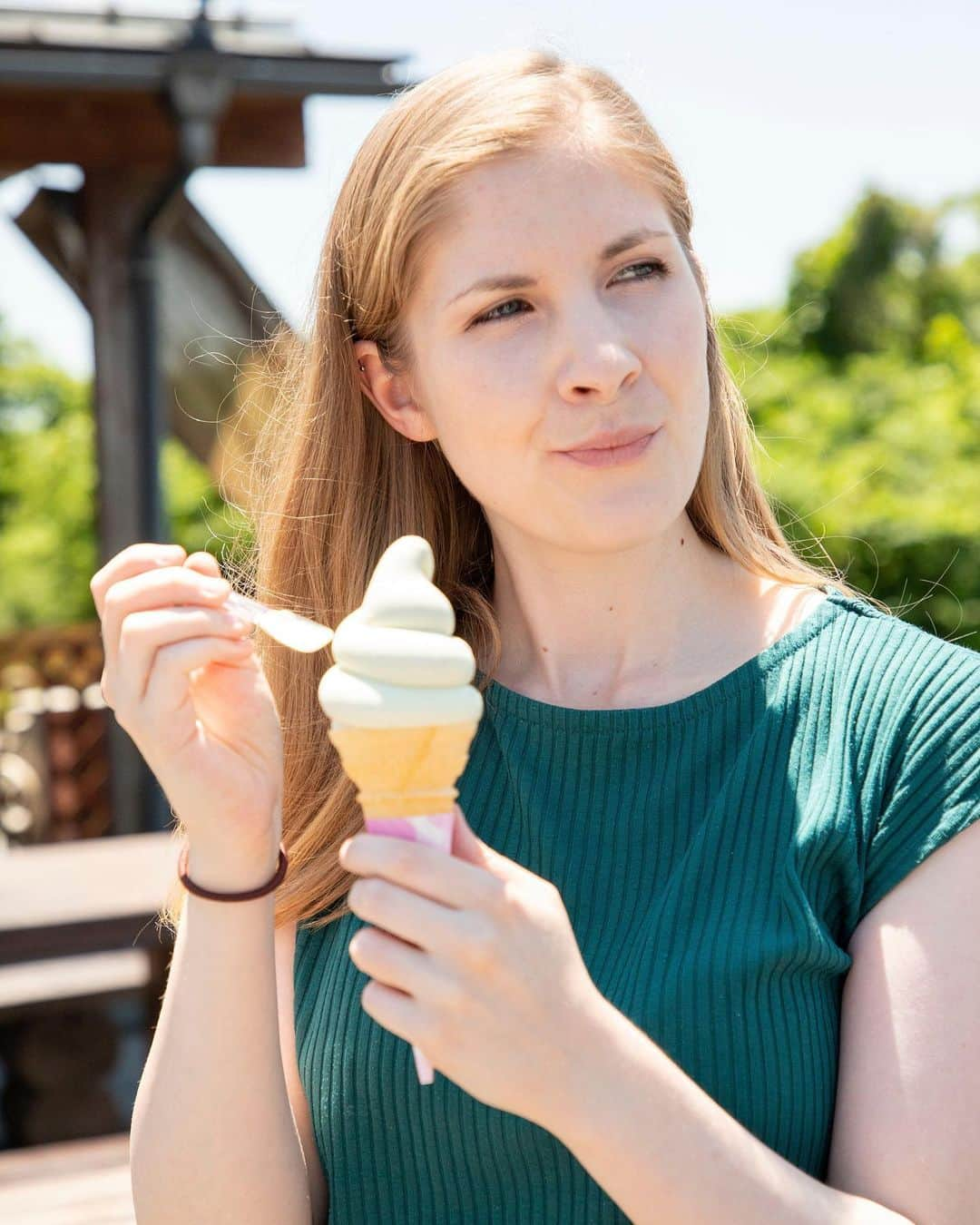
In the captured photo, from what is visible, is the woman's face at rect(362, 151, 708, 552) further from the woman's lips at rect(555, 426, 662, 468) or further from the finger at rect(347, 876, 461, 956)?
the finger at rect(347, 876, 461, 956)

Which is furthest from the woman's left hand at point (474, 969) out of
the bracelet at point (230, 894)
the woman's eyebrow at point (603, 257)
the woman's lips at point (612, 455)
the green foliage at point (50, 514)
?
the green foliage at point (50, 514)

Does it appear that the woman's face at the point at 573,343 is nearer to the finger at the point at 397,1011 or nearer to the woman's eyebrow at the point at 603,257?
the woman's eyebrow at the point at 603,257

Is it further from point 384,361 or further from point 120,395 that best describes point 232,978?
point 120,395

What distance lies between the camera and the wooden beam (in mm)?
5738

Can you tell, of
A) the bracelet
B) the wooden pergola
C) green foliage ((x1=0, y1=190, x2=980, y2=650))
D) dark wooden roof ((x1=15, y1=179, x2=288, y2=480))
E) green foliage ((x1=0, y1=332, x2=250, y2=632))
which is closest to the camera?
the bracelet

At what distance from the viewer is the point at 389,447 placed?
2158 mm

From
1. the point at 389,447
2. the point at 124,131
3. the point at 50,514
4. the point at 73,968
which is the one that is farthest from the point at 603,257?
the point at 50,514

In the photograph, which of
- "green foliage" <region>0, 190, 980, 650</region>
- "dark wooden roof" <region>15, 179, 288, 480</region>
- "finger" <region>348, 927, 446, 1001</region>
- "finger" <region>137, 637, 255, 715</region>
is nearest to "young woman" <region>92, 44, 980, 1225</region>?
"finger" <region>137, 637, 255, 715</region>

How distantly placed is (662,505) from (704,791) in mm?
353

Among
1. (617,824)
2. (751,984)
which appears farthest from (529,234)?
(751,984)

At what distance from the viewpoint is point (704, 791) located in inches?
69.0

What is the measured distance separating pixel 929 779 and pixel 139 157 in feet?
17.5

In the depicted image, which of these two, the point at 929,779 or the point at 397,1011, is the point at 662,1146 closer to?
the point at 397,1011

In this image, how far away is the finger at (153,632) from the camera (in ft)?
4.90
